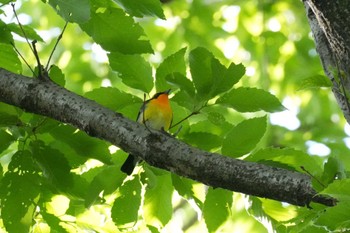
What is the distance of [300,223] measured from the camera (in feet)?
6.28

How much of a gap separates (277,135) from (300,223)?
4357mm

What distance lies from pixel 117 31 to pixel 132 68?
22 cm

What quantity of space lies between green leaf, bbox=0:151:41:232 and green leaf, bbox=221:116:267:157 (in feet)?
2.79

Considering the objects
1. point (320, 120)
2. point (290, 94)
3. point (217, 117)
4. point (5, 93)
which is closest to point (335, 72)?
point (217, 117)

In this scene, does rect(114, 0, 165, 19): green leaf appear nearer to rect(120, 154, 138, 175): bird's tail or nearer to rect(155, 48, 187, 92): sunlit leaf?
rect(155, 48, 187, 92): sunlit leaf

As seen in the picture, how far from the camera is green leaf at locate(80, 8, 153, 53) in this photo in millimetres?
2541

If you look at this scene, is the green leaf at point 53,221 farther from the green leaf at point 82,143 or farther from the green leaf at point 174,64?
the green leaf at point 174,64

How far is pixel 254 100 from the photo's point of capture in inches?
97.7

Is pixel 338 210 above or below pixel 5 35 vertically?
below

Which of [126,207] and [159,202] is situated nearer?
[126,207]

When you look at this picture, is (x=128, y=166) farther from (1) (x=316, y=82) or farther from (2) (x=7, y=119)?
(1) (x=316, y=82)

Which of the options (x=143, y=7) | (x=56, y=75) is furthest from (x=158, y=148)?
(x=56, y=75)

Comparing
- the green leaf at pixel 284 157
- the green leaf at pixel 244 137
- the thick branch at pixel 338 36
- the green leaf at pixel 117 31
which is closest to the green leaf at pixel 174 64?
the green leaf at pixel 117 31

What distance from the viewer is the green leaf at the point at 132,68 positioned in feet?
8.81
